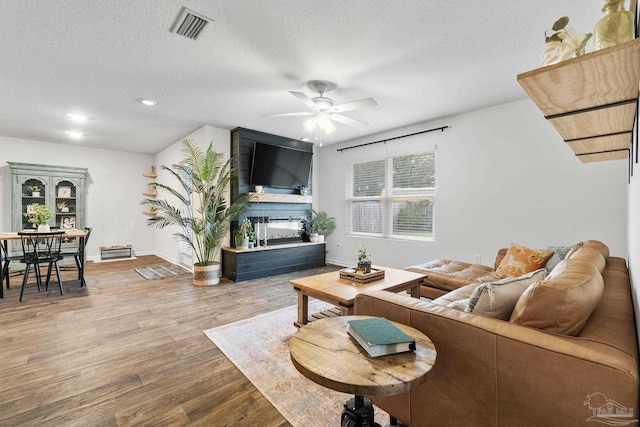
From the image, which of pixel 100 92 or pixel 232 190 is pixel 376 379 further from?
pixel 232 190

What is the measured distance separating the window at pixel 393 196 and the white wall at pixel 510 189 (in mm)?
179

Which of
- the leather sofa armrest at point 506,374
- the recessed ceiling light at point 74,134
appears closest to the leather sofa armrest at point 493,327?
the leather sofa armrest at point 506,374

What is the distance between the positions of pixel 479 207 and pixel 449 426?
3443 mm

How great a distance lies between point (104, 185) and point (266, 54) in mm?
6217

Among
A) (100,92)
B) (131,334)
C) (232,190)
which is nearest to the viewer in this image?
(131,334)

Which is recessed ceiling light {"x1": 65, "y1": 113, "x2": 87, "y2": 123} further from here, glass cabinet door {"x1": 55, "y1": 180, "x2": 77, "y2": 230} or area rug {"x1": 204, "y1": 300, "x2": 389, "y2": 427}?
area rug {"x1": 204, "y1": 300, "x2": 389, "y2": 427}

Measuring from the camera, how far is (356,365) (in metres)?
1.04

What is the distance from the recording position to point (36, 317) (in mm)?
3123

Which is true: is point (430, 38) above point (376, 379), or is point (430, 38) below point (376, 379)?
above

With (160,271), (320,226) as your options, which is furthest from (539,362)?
(160,271)

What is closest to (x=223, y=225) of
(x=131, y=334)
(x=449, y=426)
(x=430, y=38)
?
(x=131, y=334)

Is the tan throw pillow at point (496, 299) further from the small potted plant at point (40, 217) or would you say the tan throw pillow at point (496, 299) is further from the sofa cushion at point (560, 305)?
the small potted plant at point (40, 217)

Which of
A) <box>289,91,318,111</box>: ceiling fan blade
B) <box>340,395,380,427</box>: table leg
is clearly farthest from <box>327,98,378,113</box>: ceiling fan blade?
<box>340,395,380,427</box>: table leg

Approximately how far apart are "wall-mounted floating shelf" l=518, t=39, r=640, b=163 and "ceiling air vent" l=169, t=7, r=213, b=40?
6.99 feet
